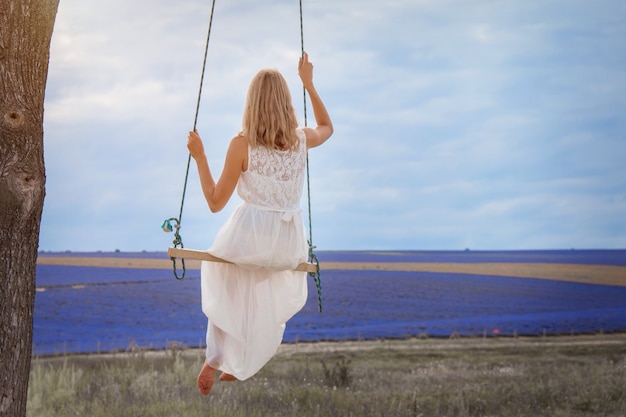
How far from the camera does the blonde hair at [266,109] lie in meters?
4.78

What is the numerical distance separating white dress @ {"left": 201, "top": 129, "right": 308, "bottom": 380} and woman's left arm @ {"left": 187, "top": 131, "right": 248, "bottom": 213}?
0.08 m

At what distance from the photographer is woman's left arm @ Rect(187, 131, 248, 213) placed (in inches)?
188

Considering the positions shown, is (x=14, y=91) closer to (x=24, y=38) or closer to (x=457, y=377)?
(x=24, y=38)

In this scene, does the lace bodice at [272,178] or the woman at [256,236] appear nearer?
the woman at [256,236]

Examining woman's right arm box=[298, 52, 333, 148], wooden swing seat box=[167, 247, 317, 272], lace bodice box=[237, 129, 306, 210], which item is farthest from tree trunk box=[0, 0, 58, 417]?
woman's right arm box=[298, 52, 333, 148]

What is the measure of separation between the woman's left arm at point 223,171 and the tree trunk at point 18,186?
0.98m

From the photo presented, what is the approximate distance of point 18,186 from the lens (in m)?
4.66

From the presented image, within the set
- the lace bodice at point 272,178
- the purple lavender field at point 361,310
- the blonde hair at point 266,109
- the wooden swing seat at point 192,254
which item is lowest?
Result: the purple lavender field at point 361,310

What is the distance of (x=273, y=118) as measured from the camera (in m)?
4.79

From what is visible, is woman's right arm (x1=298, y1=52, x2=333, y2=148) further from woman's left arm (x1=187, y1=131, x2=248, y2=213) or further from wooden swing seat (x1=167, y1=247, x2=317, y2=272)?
wooden swing seat (x1=167, y1=247, x2=317, y2=272)

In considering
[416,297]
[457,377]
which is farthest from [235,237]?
[416,297]

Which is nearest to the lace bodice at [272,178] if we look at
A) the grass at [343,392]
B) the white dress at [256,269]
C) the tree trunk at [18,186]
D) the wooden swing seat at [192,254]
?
the white dress at [256,269]

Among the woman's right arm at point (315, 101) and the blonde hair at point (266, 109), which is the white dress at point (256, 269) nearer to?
the blonde hair at point (266, 109)

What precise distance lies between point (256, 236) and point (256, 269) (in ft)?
0.82
